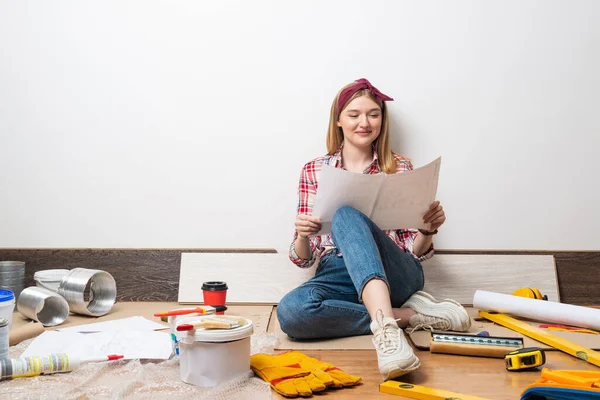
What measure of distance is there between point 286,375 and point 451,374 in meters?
0.43

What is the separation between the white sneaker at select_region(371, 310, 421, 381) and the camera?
138cm

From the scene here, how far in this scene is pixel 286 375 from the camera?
141cm

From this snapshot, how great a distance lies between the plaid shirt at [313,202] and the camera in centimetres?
214

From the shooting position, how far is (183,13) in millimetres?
2555

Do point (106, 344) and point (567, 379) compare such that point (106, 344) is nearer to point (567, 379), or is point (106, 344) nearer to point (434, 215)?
point (434, 215)

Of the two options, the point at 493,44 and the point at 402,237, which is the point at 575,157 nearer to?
the point at 493,44

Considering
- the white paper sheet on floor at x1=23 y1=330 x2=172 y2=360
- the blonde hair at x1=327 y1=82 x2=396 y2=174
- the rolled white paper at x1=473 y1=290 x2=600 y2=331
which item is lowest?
the white paper sheet on floor at x1=23 y1=330 x2=172 y2=360

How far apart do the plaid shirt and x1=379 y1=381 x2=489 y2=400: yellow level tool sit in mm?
785

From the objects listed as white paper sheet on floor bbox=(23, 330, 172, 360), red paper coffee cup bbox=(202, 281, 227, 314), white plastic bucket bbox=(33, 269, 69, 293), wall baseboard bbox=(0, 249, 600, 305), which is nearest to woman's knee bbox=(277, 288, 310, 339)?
red paper coffee cup bbox=(202, 281, 227, 314)

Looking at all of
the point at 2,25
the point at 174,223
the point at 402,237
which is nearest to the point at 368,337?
the point at 402,237

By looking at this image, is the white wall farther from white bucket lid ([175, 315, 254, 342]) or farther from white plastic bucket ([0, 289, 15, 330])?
white bucket lid ([175, 315, 254, 342])

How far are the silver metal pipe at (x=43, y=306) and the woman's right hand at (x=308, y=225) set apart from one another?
3.15ft

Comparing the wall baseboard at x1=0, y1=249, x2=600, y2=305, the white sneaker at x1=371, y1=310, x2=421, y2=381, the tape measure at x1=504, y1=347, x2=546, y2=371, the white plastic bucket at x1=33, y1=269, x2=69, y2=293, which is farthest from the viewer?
the wall baseboard at x1=0, y1=249, x2=600, y2=305

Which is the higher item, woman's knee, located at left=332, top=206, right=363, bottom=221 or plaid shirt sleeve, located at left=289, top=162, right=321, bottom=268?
plaid shirt sleeve, located at left=289, top=162, right=321, bottom=268
